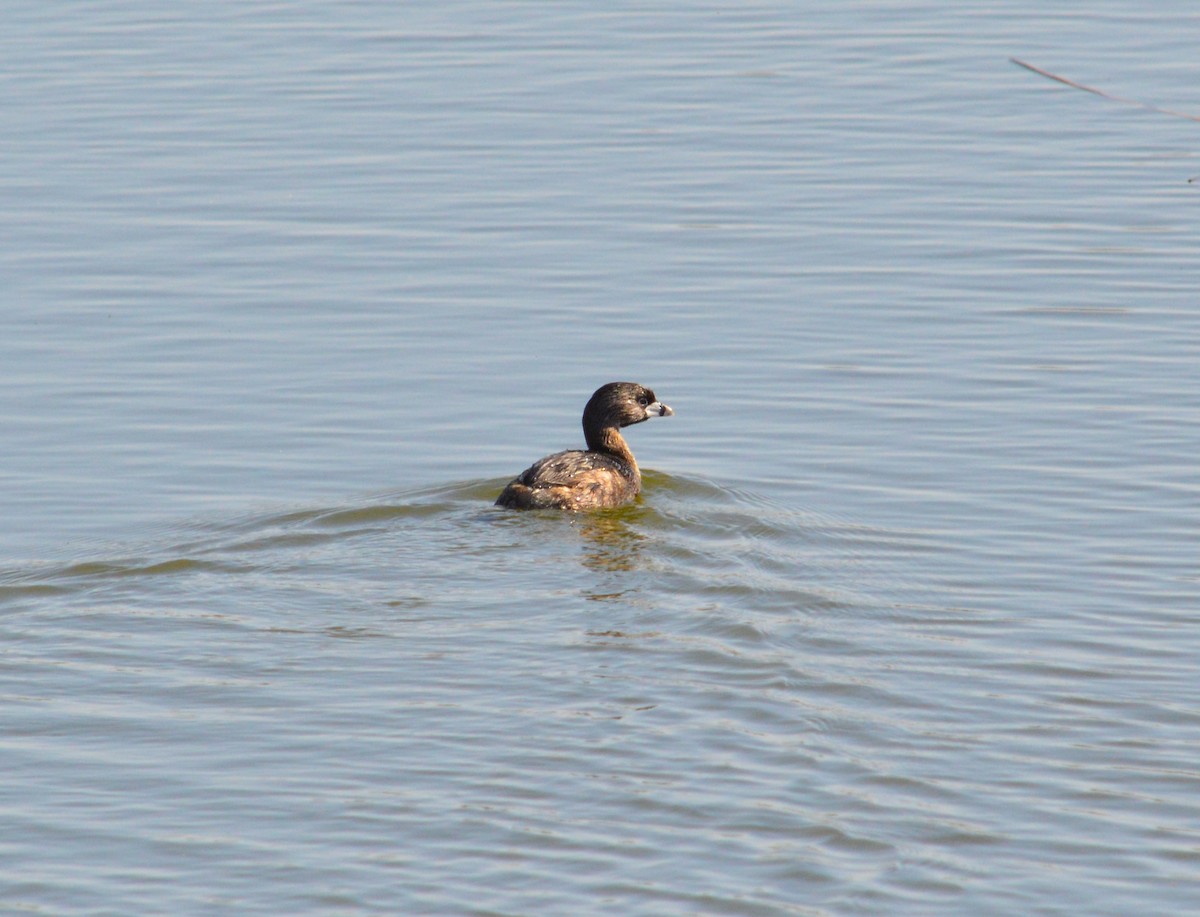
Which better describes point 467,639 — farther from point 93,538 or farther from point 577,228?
point 577,228

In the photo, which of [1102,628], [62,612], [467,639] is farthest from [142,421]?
[1102,628]

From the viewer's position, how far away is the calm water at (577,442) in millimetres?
7566

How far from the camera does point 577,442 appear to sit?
13766 mm

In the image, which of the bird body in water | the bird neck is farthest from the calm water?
the bird neck

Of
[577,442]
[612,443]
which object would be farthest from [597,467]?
[577,442]

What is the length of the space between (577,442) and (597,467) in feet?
4.39

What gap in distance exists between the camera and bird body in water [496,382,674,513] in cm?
1208

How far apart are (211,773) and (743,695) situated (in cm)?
233

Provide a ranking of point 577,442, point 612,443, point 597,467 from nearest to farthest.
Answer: point 597,467 → point 612,443 → point 577,442

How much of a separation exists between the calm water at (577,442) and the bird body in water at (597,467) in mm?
152

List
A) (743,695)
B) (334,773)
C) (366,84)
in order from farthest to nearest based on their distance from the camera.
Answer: (366,84)
(743,695)
(334,773)

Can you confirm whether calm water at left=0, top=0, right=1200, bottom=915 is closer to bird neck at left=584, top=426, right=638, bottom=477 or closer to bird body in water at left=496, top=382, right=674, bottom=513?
bird body in water at left=496, top=382, right=674, bottom=513

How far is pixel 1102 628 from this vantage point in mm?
9852

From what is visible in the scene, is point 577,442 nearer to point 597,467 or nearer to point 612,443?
point 612,443
